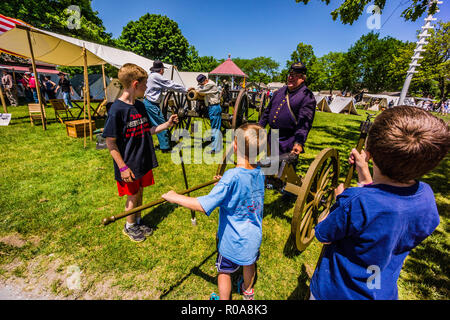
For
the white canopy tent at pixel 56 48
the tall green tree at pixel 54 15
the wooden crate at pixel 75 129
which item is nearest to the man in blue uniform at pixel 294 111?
the white canopy tent at pixel 56 48

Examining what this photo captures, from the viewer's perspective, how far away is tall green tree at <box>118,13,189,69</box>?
3800 centimetres

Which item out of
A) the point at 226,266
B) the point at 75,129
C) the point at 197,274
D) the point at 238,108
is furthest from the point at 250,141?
the point at 75,129

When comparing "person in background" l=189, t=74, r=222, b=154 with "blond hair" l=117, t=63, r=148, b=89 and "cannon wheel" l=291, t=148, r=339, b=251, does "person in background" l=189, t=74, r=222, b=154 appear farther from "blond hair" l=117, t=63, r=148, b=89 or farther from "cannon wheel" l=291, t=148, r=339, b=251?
"cannon wheel" l=291, t=148, r=339, b=251

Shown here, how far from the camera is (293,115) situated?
9.37 ft

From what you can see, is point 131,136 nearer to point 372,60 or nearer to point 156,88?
point 156,88

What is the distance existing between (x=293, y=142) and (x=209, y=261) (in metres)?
2.08

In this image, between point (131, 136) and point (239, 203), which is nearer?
point (239, 203)

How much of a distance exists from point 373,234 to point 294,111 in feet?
7.36

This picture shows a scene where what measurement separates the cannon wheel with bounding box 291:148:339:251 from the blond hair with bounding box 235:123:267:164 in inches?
26.8

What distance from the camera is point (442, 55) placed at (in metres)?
23.4

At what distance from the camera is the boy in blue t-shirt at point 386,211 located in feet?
2.68

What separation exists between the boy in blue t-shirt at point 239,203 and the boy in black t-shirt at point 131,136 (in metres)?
1.23

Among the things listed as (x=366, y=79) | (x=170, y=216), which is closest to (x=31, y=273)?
(x=170, y=216)
